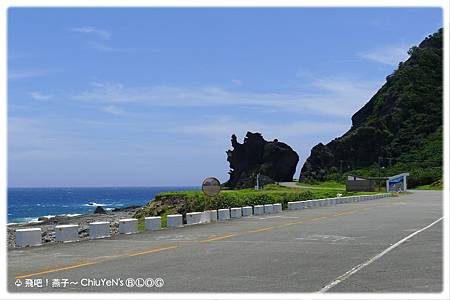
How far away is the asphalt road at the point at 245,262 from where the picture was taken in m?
10.6

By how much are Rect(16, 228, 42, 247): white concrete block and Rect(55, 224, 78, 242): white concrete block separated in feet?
2.45

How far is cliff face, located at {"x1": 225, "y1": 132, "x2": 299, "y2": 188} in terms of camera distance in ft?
472

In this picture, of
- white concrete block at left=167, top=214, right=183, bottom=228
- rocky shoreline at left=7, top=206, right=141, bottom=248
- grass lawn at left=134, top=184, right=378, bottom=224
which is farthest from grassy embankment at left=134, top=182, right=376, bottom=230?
white concrete block at left=167, top=214, right=183, bottom=228

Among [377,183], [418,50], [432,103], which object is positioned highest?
[418,50]

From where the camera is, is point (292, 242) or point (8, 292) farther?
point (292, 242)

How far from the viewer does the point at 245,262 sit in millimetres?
13453

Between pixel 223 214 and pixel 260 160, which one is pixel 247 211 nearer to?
pixel 223 214

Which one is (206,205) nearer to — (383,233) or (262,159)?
(383,233)

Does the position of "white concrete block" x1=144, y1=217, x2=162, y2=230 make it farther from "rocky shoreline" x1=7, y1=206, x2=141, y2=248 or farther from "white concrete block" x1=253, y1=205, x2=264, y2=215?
"white concrete block" x1=253, y1=205, x2=264, y2=215

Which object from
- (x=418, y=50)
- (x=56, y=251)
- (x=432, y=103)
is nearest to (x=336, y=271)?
(x=56, y=251)

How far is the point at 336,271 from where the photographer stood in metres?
12.1

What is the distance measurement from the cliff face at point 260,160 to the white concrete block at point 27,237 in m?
121

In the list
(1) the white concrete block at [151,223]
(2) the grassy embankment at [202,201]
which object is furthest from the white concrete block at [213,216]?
(1) the white concrete block at [151,223]

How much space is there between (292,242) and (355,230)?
5.16m
